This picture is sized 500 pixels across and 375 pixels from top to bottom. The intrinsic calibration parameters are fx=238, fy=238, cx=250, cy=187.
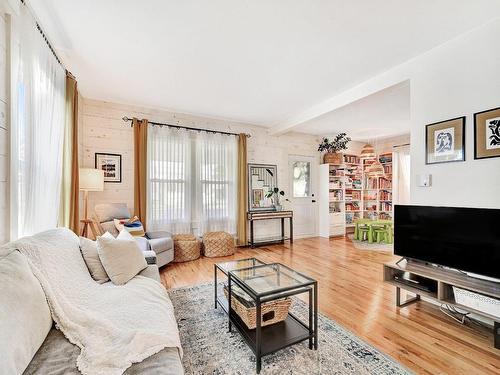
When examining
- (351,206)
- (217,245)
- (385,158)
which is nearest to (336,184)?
(351,206)

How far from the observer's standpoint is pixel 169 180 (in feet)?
13.4

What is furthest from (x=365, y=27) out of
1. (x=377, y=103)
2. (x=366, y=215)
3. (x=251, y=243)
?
(x=366, y=215)

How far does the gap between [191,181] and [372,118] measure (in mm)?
3516

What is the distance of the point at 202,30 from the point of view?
2068mm

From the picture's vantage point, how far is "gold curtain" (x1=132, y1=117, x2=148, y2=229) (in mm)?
3775

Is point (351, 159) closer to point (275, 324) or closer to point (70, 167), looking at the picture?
point (275, 324)

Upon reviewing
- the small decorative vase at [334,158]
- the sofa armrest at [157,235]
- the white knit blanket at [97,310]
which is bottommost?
the sofa armrest at [157,235]

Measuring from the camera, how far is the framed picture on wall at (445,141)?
2039 mm

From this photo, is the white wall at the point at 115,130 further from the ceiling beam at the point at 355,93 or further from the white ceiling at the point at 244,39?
the ceiling beam at the point at 355,93

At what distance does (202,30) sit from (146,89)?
1593mm

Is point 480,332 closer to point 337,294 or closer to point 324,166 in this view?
point 337,294

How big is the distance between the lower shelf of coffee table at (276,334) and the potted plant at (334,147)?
450 cm

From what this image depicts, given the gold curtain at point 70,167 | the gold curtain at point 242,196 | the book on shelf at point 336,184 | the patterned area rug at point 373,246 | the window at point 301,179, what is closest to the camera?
the gold curtain at point 70,167

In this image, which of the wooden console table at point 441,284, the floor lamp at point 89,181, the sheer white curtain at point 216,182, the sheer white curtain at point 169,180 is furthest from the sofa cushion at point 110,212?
the wooden console table at point 441,284
